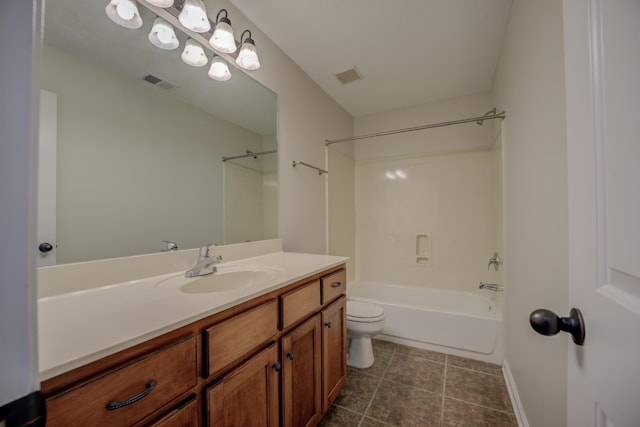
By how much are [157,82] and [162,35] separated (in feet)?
0.74

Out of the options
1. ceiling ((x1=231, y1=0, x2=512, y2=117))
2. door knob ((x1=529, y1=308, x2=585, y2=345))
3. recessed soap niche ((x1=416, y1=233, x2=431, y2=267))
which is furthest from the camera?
recessed soap niche ((x1=416, y1=233, x2=431, y2=267))

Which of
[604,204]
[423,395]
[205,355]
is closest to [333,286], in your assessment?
[205,355]

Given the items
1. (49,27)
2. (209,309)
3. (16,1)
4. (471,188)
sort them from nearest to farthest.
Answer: (16,1) < (209,309) < (49,27) < (471,188)

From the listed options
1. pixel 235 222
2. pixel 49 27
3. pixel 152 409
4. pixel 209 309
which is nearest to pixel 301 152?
pixel 235 222

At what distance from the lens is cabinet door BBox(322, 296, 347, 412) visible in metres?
1.34

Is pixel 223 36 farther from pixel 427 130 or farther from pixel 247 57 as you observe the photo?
pixel 427 130

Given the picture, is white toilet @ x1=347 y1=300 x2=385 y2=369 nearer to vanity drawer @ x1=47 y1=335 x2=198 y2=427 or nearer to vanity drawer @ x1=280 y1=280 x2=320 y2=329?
vanity drawer @ x1=280 y1=280 x2=320 y2=329

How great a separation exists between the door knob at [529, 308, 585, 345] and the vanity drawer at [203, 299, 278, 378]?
0.79m

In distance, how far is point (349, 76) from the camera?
2293 millimetres

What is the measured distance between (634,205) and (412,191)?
2.73 meters

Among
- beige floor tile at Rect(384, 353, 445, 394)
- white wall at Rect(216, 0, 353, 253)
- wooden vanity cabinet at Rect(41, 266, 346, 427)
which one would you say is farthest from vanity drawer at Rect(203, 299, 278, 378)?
beige floor tile at Rect(384, 353, 445, 394)

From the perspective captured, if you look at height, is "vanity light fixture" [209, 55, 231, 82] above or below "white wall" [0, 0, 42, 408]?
above

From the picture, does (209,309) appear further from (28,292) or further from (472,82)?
(472,82)

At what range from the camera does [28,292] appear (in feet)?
1.02
